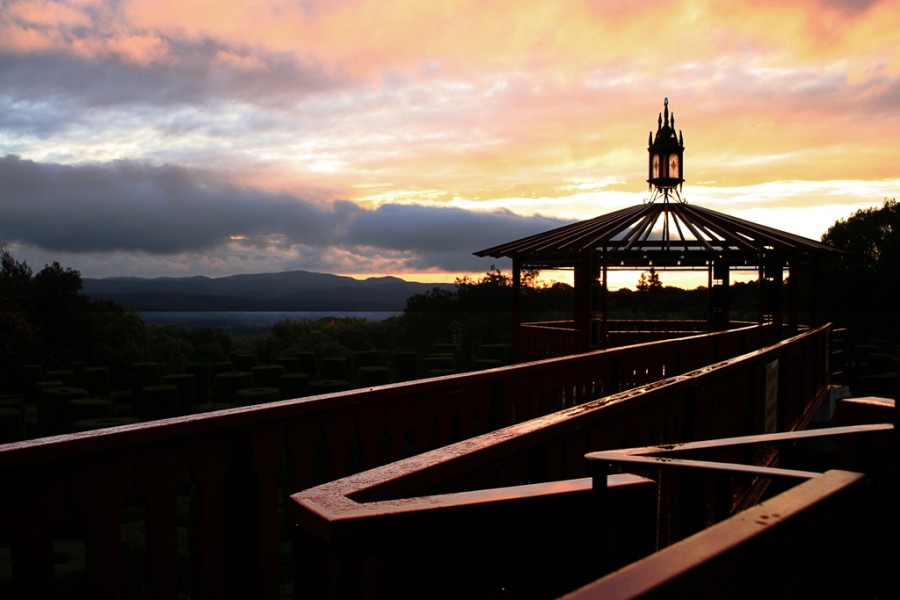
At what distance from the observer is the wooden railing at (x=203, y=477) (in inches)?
95.7

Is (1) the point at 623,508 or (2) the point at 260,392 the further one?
(2) the point at 260,392

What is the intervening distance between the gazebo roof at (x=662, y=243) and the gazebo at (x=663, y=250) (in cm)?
2

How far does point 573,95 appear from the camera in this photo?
593 inches

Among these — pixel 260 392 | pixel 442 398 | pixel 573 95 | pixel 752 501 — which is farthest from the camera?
pixel 573 95

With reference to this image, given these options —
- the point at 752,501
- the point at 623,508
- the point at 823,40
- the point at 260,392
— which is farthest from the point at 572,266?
the point at 623,508

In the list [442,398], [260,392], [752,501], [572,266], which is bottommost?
[752,501]

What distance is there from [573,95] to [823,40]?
16.0 feet

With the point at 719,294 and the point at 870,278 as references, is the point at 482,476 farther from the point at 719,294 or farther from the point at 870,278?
the point at 870,278

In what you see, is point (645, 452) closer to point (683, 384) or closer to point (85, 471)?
point (85, 471)

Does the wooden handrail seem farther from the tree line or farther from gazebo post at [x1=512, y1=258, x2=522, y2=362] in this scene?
the tree line

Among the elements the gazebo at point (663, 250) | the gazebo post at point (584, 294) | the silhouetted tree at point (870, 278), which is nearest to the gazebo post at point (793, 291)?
the gazebo at point (663, 250)

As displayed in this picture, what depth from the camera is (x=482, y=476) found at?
8.73 feet

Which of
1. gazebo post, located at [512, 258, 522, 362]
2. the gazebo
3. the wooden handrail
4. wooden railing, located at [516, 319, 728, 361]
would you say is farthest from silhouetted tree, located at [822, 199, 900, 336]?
the wooden handrail

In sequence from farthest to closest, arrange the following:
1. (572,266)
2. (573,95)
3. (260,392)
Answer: (572,266) → (573,95) → (260,392)
